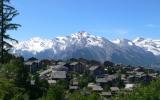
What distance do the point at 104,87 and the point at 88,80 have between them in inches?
320

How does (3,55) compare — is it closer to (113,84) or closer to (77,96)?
(77,96)

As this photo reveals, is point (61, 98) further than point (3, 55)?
Yes

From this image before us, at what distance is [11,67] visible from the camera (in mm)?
34688

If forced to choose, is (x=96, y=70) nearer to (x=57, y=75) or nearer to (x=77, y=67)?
(x=77, y=67)

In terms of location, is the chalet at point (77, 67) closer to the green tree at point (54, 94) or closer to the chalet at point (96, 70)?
the chalet at point (96, 70)

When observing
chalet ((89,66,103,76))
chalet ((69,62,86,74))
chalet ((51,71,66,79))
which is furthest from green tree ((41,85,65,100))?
Result: chalet ((89,66,103,76))

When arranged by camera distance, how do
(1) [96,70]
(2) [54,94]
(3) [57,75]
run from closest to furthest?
1. (2) [54,94]
2. (3) [57,75]
3. (1) [96,70]

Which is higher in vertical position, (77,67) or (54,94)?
(77,67)

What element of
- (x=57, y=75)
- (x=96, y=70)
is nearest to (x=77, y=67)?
(x=96, y=70)

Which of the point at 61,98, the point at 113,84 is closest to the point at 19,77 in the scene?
the point at 61,98

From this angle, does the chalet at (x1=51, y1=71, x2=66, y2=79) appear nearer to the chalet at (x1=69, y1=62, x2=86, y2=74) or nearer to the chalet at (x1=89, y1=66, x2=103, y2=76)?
the chalet at (x1=69, y1=62, x2=86, y2=74)

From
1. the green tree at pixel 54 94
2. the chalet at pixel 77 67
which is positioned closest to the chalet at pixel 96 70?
the chalet at pixel 77 67

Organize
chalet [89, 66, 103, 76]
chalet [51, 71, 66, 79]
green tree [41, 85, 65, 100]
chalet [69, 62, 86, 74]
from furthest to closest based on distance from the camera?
1. chalet [89, 66, 103, 76]
2. chalet [69, 62, 86, 74]
3. chalet [51, 71, 66, 79]
4. green tree [41, 85, 65, 100]

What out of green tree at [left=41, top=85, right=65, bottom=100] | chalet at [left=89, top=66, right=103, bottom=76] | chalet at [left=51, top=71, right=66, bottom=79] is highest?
chalet at [left=89, top=66, right=103, bottom=76]
